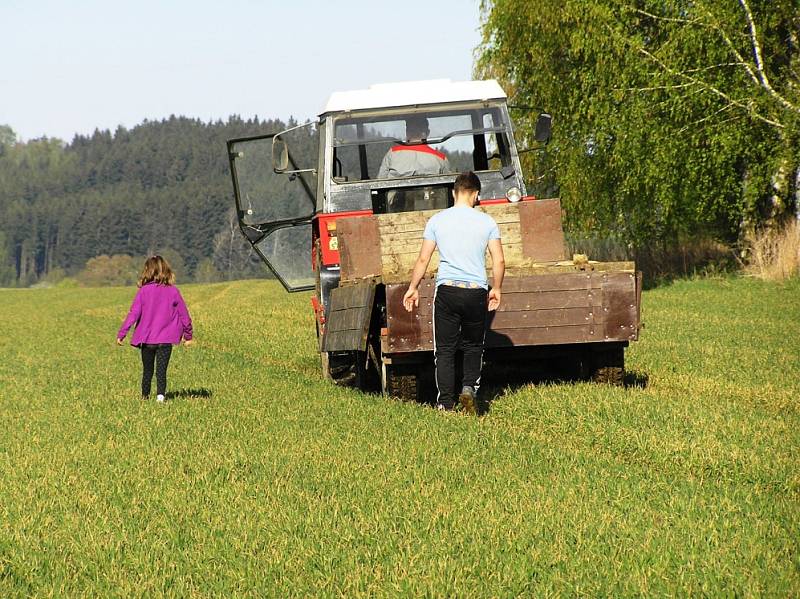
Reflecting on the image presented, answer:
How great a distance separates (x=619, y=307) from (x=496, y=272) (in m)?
1.26

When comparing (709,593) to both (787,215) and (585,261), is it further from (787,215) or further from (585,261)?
(787,215)

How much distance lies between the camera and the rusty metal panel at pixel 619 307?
10.3m

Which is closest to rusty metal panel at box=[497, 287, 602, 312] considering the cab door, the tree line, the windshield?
the windshield

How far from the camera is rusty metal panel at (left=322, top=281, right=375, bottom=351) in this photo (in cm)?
1045

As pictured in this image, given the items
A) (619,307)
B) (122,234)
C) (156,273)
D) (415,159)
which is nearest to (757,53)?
(415,159)

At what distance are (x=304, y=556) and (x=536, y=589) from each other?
1.16 meters

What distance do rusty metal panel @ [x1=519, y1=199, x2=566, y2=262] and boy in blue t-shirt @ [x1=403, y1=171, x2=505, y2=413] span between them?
1.56 meters

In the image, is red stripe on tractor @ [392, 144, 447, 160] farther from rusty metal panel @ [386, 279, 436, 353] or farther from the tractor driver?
rusty metal panel @ [386, 279, 436, 353]

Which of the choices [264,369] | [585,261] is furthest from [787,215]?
[585,261]

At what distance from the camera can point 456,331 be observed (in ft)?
32.8

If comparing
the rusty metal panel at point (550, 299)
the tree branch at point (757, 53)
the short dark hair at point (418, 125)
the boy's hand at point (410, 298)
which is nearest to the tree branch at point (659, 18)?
the tree branch at point (757, 53)

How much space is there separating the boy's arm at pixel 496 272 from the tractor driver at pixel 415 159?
11.2ft

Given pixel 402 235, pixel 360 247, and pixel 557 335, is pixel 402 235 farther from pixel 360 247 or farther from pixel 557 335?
pixel 557 335

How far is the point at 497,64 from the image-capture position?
34.9m
